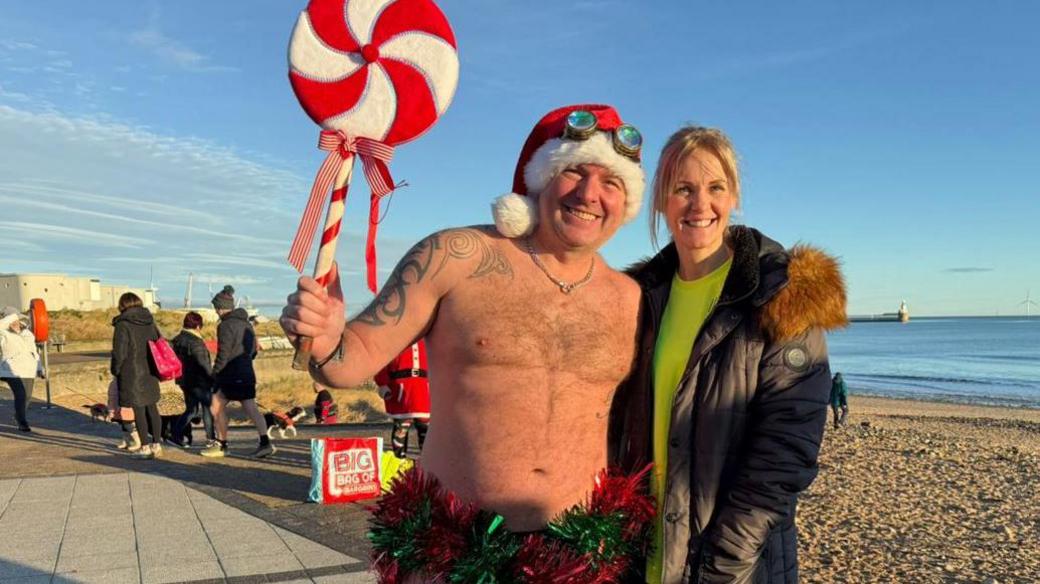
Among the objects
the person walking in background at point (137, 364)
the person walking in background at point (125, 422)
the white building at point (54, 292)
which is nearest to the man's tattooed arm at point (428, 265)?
the person walking in background at point (137, 364)

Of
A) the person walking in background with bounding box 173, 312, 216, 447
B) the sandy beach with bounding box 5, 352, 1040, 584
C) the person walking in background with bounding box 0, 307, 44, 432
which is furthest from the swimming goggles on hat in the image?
the person walking in background with bounding box 0, 307, 44, 432

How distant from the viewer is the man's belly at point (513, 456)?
2131 millimetres

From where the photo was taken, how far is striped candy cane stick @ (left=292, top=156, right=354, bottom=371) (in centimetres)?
184

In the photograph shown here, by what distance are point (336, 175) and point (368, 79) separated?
322mm

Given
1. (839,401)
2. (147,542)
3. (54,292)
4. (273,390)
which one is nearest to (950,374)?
(839,401)

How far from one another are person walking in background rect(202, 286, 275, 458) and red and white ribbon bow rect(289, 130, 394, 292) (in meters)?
6.56

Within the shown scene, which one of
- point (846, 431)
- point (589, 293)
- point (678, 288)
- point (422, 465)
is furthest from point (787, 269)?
point (846, 431)

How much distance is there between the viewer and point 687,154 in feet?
7.61

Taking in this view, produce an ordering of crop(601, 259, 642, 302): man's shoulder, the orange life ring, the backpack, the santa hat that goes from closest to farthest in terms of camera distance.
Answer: the santa hat → crop(601, 259, 642, 302): man's shoulder → the backpack → the orange life ring

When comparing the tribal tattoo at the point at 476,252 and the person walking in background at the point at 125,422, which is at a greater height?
the tribal tattoo at the point at 476,252

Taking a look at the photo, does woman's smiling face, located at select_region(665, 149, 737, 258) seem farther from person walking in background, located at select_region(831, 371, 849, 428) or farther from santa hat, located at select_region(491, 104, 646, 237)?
person walking in background, located at select_region(831, 371, 849, 428)

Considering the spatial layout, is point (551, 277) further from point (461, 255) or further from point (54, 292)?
point (54, 292)

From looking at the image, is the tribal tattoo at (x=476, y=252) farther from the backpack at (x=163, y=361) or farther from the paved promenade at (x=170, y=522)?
the backpack at (x=163, y=361)

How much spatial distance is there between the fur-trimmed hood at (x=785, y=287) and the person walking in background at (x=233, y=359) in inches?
278
